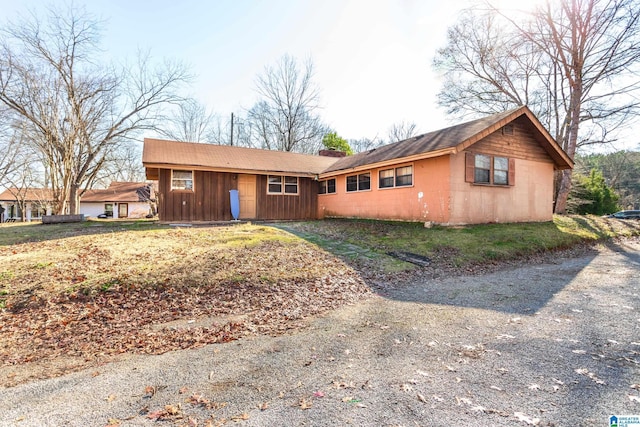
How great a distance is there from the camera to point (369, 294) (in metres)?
5.56

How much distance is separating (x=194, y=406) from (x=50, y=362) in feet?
6.53

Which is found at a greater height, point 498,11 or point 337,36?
point 498,11

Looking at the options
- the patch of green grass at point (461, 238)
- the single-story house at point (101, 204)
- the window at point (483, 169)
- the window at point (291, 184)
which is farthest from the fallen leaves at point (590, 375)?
the single-story house at point (101, 204)

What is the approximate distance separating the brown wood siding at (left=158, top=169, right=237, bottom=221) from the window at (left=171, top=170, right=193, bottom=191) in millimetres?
160

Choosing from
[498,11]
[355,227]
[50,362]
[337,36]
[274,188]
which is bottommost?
[50,362]

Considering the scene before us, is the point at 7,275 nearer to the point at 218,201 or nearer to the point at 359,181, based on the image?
the point at 218,201

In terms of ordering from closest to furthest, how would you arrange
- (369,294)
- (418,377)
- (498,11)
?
(418,377) < (369,294) < (498,11)

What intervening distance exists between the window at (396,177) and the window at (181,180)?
861 centimetres

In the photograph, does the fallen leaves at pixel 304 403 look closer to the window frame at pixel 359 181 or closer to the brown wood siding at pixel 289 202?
the window frame at pixel 359 181

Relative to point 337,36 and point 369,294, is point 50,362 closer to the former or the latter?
point 369,294

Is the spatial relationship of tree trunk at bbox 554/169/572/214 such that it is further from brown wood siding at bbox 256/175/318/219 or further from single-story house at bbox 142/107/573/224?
brown wood siding at bbox 256/175/318/219

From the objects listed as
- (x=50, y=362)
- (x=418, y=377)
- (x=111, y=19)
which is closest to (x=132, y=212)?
(x=111, y=19)

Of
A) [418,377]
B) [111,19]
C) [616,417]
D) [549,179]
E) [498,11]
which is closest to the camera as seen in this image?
[616,417]

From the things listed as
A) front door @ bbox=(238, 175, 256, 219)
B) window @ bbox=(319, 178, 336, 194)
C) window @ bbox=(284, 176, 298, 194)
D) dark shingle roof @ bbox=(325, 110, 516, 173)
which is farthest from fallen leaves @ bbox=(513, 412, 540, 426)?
window @ bbox=(284, 176, 298, 194)
